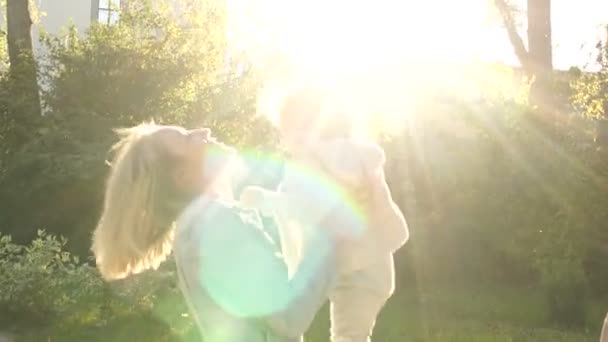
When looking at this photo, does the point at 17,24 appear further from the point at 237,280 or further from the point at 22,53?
the point at 237,280

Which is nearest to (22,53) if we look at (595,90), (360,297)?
(595,90)

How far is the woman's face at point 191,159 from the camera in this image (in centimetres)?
277

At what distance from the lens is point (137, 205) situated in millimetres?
2754

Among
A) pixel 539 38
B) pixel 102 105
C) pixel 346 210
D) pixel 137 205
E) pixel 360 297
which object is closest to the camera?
pixel 137 205

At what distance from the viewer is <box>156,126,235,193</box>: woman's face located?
2773mm

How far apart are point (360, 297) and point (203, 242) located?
92.5 inches

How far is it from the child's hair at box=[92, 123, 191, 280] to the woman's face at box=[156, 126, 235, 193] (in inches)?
1.0

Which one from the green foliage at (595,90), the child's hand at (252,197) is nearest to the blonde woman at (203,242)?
the child's hand at (252,197)

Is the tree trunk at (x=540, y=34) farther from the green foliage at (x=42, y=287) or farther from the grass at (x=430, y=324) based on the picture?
the green foliage at (x=42, y=287)

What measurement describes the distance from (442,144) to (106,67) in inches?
219

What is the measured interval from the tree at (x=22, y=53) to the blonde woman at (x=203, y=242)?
1167 centimetres

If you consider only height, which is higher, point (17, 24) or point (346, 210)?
point (346, 210)

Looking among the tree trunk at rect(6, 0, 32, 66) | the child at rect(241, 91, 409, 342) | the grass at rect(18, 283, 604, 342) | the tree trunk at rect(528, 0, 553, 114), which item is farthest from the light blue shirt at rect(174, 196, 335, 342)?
the tree trunk at rect(528, 0, 553, 114)

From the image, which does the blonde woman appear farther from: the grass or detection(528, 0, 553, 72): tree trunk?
detection(528, 0, 553, 72): tree trunk
